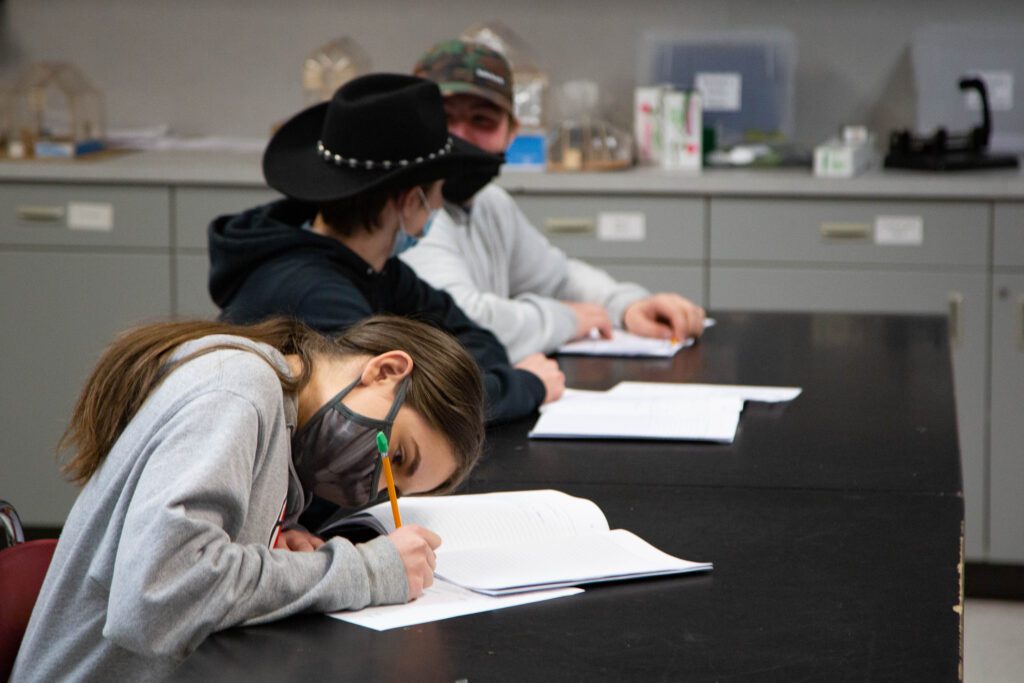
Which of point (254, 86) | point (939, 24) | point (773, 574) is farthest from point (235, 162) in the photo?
point (773, 574)

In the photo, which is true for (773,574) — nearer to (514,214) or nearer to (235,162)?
(514,214)

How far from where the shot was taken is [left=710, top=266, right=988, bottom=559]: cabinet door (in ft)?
11.4

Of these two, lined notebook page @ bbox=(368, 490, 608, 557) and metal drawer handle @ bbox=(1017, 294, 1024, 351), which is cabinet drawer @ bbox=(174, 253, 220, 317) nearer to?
metal drawer handle @ bbox=(1017, 294, 1024, 351)

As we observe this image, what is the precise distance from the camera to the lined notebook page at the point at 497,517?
1.39 m

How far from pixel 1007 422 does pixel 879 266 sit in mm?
512

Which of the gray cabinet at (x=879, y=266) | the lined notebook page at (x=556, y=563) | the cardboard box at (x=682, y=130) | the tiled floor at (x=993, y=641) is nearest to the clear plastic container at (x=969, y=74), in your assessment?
the gray cabinet at (x=879, y=266)

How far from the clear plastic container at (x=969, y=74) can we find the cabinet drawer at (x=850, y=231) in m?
0.62

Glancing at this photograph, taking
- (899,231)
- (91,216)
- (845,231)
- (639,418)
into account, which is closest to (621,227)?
(845,231)

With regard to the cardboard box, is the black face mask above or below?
below

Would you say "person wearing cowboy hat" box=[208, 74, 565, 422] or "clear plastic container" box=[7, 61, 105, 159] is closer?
"person wearing cowboy hat" box=[208, 74, 565, 422]

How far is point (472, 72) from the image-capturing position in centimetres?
257

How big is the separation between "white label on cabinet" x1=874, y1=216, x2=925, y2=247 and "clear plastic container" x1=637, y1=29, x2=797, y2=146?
637 mm

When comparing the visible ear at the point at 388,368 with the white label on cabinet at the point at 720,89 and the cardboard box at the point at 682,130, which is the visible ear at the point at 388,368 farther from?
the white label on cabinet at the point at 720,89

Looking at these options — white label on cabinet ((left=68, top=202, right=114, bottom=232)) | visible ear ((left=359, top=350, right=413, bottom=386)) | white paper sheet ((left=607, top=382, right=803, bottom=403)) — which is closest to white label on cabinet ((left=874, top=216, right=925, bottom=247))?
white paper sheet ((left=607, top=382, right=803, bottom=403))
